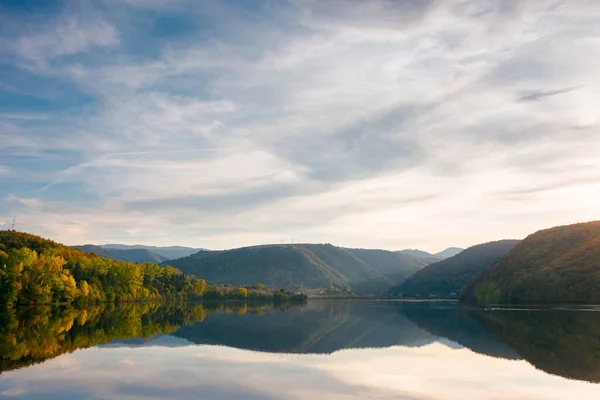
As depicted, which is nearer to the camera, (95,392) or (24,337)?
(95,392)

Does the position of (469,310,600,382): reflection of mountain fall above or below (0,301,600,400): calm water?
above

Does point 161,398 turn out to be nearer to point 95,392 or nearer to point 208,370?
point 95,392

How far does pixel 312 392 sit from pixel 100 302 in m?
169

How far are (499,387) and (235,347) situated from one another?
30379mm

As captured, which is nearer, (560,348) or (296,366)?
(296,366)

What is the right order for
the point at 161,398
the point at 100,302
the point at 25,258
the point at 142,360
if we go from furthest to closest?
the point at 100,302 → the point at 25,258 → the point at 142,360 → the point at 161,398

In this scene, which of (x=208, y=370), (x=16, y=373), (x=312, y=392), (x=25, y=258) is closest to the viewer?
(x=312, y=392)

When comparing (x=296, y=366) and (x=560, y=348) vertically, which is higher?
Result: (x=560, y=348)

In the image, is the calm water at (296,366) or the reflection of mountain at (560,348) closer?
the calm water at (296,366)

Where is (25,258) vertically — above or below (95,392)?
above

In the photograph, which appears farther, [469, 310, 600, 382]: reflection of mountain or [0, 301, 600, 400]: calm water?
[469, 310, 600, 382]: reflection of mountain

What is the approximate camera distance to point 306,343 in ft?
203

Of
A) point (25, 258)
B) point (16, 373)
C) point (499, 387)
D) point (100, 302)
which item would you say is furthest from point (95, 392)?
point (100, 302)

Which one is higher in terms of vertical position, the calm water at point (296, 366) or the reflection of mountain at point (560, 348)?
the reflection of mountain at point (560, 348)
